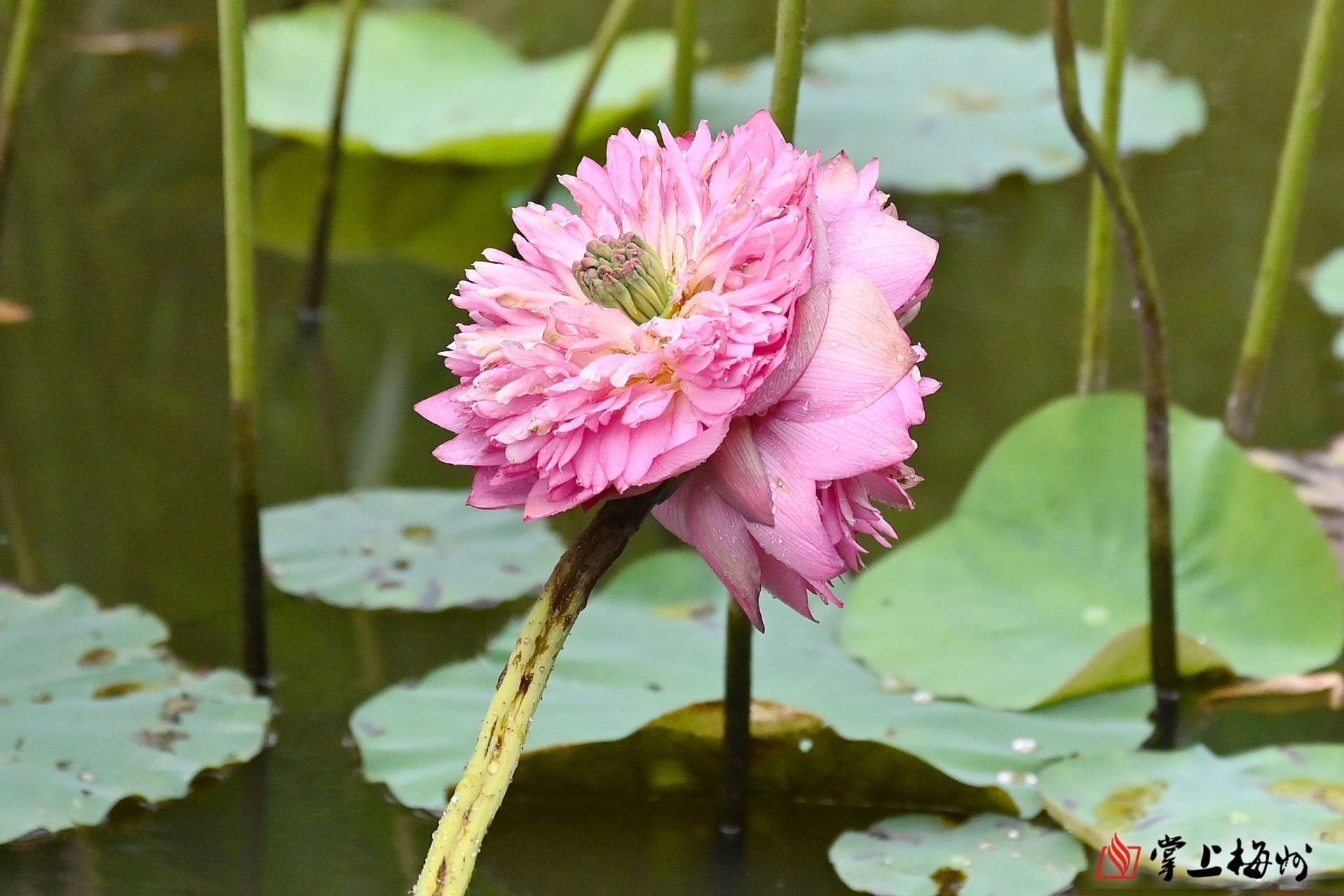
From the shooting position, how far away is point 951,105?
7.06 feet

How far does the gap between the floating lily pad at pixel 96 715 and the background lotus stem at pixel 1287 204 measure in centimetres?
77

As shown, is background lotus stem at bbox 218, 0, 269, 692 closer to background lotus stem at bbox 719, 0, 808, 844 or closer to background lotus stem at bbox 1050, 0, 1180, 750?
background lotus stem at bbox 719, 0, 808, 844

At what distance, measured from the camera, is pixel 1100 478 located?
1.09 metres

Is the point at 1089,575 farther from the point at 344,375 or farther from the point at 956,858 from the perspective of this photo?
the point at 344,375

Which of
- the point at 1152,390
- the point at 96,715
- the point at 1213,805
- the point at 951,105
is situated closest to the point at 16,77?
the point at 96,715

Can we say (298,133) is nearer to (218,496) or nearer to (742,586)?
(218,496)

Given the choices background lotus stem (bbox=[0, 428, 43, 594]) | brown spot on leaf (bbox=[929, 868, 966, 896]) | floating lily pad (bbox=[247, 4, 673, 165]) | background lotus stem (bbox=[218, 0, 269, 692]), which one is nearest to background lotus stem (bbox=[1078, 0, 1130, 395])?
brown spot on leaf (bbox=[929, 868, 966, 896])

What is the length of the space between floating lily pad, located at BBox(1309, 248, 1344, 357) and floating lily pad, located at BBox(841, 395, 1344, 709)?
66 cm

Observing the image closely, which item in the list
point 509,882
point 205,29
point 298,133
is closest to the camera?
point 509,882

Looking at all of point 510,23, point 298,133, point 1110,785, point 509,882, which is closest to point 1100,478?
point 1110,785

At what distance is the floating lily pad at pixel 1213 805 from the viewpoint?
76cm

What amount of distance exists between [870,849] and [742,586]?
396 millimetres

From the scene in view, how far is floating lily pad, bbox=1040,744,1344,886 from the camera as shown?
2.49 feet

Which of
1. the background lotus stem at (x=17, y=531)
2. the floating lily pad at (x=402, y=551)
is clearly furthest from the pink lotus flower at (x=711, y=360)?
the background lotus stem at (x=17, y=531)
